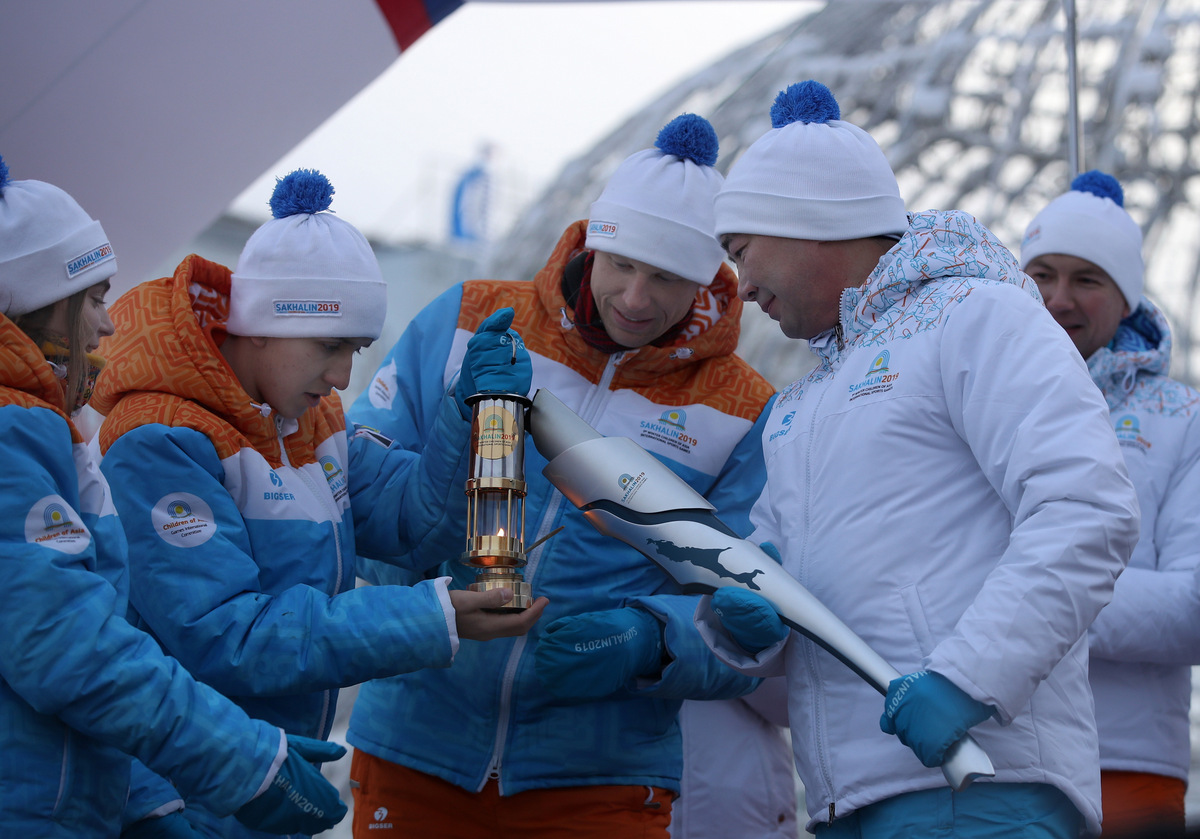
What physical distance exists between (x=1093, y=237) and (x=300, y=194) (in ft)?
7.03

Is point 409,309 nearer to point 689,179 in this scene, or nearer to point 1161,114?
point 1161,114

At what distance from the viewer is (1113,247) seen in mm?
3104

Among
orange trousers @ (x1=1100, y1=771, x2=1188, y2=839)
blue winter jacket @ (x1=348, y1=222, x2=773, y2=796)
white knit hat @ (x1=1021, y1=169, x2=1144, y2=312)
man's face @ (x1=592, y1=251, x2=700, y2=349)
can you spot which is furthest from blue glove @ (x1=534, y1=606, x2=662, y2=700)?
white knit hat @ (x1=1021, y1=169, x2=1144, y2=312)

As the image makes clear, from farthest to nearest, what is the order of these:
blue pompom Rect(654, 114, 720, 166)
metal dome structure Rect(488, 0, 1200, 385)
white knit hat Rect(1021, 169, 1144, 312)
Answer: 1. metal dome structure Rect(488, 0, 1200, 385)
2. white knit hat Rect(1021, 169, 1144, 312)
3. blue pompom Rect(654, 114, 720, 166)

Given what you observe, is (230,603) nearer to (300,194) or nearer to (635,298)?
(300,194)

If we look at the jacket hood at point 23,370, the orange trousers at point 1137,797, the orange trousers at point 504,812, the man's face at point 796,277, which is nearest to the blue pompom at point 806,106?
the man's face at point 796,277

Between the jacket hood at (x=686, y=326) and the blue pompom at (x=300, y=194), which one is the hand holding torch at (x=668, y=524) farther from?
the blue pompom at (x=300, y=194)

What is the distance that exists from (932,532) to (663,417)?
0.90 m

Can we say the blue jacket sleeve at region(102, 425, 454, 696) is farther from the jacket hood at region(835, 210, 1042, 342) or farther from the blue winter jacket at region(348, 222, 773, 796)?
the jacket hood at region(835, 210, 1042, 342)

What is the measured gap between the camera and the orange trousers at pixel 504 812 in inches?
95.4

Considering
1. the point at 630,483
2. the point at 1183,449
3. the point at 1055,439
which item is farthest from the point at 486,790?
the point at 1183,449

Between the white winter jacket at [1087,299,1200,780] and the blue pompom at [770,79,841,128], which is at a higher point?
the blue pompom at [770,79,841,128]

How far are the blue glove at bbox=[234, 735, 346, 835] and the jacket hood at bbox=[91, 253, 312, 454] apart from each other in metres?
0.63

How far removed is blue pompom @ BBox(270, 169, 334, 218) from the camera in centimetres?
233
